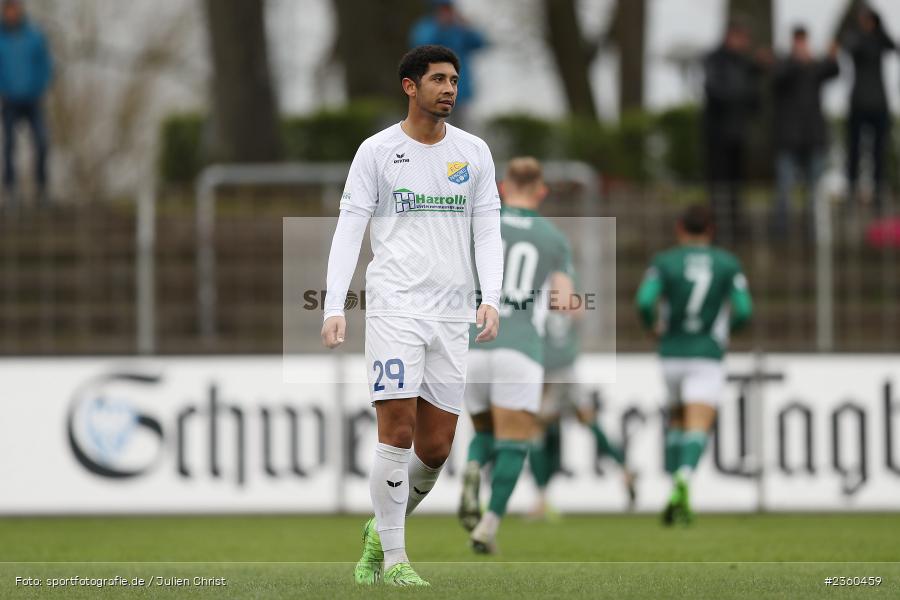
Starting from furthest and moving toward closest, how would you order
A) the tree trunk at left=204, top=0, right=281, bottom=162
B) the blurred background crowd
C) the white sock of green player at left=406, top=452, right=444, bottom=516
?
the tree trunk at left=204, top=0, right=281, bottom=162, the blurred background crowd, the white sock of green player at left=406, top=452, right=444, bottom=516

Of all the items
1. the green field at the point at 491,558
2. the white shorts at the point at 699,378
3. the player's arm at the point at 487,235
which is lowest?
the green field at the point at 491,558

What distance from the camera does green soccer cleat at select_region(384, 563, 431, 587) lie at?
7.83m

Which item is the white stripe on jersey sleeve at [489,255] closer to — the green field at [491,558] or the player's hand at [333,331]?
the player's hand at [333,331]

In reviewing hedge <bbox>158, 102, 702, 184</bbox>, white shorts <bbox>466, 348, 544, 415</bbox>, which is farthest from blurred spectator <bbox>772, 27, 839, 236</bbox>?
white shorts <bbox>466, 348, 544, 415</bbox>

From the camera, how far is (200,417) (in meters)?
14.7

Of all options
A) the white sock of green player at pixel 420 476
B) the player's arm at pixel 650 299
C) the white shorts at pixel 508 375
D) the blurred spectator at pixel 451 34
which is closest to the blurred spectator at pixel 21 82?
the blurred spectator at pixel 451 34

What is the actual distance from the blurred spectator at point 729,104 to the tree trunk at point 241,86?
5951mm

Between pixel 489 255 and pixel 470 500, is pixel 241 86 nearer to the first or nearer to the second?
pixel 470 500

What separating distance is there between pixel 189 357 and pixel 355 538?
302 centimetres

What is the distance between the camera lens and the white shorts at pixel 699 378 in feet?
42.8

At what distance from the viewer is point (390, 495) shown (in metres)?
8.09

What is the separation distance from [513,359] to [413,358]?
2.72m

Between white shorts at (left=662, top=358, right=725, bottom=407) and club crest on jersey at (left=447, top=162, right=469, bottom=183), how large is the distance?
207 inches

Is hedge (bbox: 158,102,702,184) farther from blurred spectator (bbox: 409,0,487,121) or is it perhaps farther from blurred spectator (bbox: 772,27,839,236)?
blurred spectator (bbox: 772,27,839,236)
